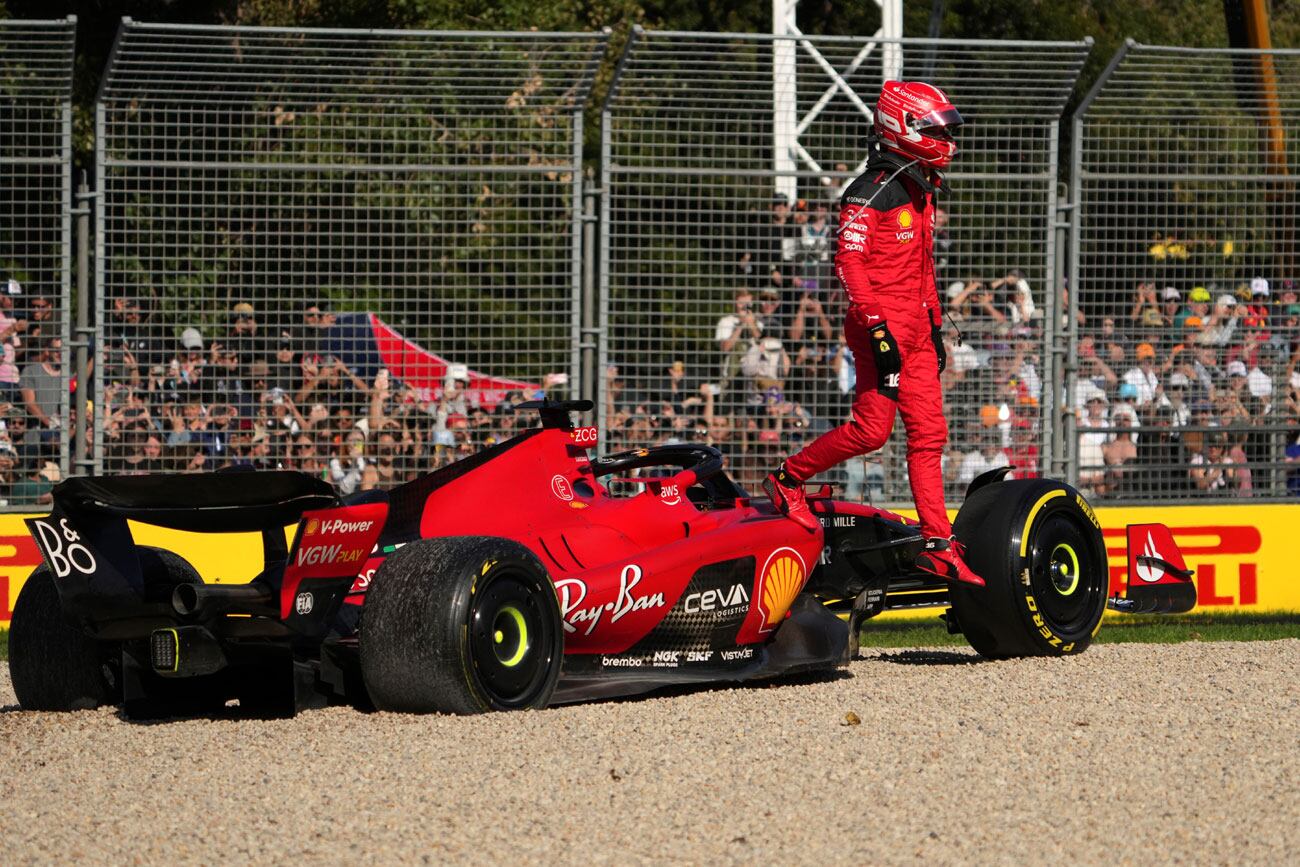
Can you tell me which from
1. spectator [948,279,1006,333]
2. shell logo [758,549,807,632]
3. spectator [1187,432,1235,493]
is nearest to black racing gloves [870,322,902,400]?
shell logo [758,549,807,632]

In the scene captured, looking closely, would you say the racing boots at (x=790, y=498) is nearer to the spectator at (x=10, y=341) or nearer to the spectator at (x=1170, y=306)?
the spectator at (x=1170, y=306)

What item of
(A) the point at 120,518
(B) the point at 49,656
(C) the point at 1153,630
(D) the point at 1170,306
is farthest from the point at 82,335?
(D) the point at 1170,306

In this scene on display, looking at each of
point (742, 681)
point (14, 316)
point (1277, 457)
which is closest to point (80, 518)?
point (742, 681)

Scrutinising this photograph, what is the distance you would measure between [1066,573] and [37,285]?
6.24m

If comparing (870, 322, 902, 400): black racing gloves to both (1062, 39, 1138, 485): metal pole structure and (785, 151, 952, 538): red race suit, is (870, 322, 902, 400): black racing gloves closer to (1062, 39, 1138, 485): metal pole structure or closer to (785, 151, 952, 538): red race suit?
(785, 151, 952, 538): red race suit

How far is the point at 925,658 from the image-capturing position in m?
8.95

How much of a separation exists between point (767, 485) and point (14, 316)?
505 centimetres

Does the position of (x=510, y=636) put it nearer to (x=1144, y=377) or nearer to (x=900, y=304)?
(x=900, y=304)

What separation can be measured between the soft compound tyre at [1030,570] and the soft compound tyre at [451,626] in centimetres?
247

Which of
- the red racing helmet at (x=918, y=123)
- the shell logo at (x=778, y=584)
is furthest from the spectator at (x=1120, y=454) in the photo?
the shell logo at (x=778, y=584)

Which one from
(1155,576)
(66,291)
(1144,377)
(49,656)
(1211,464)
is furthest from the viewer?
(1211,464)

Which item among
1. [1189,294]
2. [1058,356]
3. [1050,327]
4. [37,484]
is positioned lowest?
[37,484]

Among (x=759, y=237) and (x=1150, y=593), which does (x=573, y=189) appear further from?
(x=1150, y=593)

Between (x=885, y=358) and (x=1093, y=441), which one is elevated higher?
(x=885, y=358)
